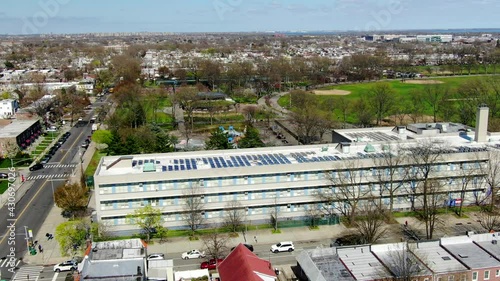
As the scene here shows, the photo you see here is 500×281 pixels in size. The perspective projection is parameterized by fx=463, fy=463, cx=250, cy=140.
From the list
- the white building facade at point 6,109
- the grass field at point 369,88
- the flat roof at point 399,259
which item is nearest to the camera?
the flat roof at point 399,259

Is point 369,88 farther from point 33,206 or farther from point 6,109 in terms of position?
point 33,206

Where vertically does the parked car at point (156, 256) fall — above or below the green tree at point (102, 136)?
below

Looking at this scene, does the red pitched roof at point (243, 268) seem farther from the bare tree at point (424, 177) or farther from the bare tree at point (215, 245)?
the bare tree at point (424, 177)

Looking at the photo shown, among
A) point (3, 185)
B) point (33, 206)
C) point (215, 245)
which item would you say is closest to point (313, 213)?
point (215, 245)

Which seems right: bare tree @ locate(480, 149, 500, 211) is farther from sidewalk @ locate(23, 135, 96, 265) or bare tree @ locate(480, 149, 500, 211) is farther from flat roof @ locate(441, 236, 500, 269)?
sidewalk @ locate(23, 135, 96, 265)

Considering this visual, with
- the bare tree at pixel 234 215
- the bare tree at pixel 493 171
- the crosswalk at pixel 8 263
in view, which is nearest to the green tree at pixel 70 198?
the crosswalk at pixel 8 263

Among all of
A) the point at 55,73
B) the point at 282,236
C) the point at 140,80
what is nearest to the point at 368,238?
the point at 282,236
